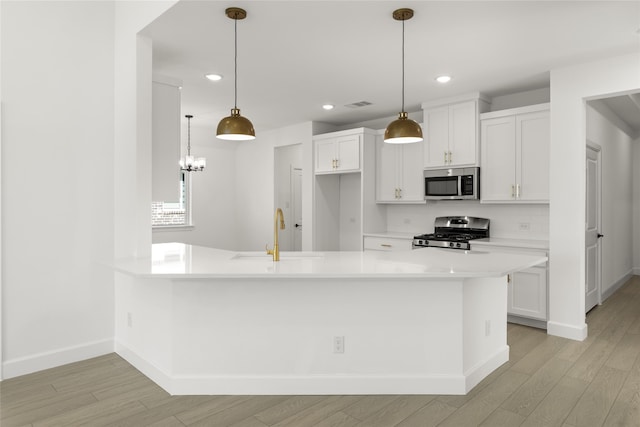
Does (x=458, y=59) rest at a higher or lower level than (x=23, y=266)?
higher

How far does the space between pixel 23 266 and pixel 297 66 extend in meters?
2.91

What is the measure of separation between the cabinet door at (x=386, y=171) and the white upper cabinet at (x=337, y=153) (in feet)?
1.14

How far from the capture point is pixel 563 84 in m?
4.13

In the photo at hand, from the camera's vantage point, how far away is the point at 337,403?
107 inches

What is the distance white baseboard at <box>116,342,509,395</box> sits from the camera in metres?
2.83

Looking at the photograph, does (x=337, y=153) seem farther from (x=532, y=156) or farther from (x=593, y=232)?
(x=593, y=232)

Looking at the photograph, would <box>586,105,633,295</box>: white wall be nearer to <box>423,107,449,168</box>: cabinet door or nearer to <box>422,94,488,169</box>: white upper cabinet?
<box>422,94,488,169</box>: white upper cabinet

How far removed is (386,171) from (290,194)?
233cm

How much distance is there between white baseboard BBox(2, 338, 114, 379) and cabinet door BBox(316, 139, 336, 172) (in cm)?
385

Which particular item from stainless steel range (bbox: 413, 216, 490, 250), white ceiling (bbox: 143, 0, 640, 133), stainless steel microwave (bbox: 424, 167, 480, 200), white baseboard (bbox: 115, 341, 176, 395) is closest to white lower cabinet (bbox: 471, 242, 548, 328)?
stainless steel range (bbox: 413, 216, 490, 250)

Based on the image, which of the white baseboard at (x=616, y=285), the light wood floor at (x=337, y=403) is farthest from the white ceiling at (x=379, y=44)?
the white baseboard at (x=616, y=285)

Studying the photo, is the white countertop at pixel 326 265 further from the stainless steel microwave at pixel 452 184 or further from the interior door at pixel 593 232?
the interior door at pixel 593 232

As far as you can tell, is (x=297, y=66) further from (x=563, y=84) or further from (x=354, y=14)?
(x=563, y=84)

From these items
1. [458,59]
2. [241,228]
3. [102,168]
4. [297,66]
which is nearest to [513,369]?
[458,59]
